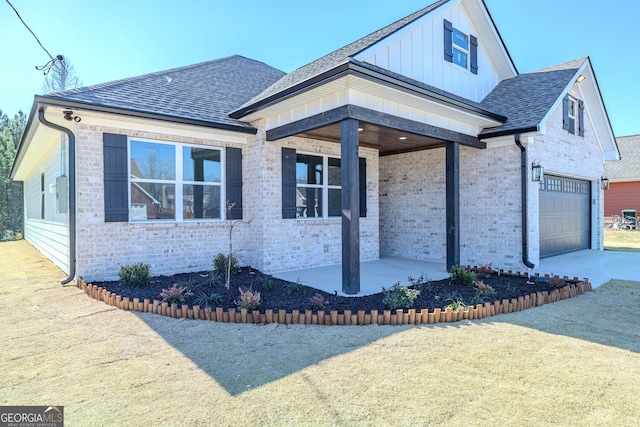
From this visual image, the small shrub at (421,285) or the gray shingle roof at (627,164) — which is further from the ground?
the gray shingle roof at (627,164)

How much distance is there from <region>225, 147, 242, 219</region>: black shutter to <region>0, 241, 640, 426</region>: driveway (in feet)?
12.1

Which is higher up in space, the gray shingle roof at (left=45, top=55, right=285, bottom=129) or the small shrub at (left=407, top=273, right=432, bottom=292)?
the gray shingle roof at (left=45, top=55, right=285, bottom=129)

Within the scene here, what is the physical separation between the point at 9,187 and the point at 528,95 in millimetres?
28192

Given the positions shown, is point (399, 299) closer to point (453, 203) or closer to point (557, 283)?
point (557, 283)

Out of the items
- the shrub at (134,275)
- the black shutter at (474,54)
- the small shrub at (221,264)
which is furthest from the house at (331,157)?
the shrub at (134,275)

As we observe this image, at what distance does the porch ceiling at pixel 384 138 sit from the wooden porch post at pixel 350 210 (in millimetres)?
1377

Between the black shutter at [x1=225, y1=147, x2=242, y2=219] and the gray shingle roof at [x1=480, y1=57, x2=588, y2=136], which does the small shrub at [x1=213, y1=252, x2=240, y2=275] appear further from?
the gray shingle roof at [x1=480, y1=57, x2=588, y2=136]

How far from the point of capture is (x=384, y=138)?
30.3 feet

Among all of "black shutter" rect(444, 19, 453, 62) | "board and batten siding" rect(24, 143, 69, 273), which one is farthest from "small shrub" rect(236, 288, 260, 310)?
"black shutter" rect(444, 19, 453, 62)

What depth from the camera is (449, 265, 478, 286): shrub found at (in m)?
6.92

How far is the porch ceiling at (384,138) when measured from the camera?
26.6ft

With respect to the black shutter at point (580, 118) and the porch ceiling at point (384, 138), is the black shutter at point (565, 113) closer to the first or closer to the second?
the black shutter at point (580, 118)

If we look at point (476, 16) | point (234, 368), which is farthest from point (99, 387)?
point (476, 16)

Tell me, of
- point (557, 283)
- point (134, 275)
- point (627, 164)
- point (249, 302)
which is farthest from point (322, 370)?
point (627, 164)
